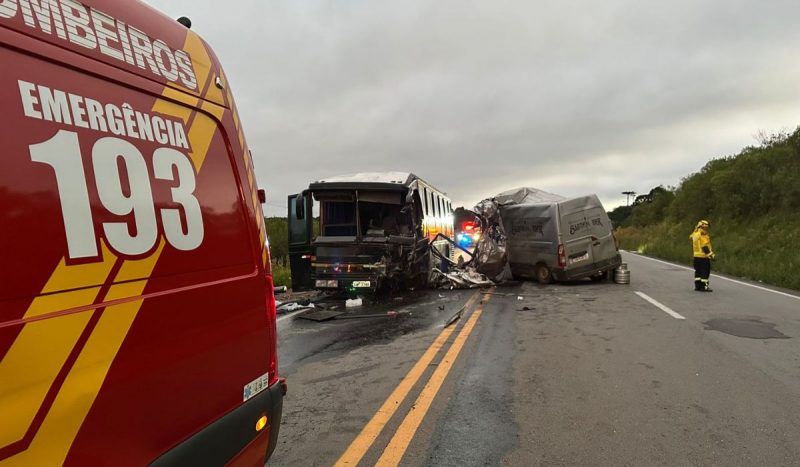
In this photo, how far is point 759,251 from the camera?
22109 millimetres

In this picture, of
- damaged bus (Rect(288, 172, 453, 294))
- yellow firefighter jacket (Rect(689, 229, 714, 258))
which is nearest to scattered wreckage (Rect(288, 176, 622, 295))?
damaged bus (Rect(288, 172, 453, 294))

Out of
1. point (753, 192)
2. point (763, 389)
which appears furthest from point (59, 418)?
point (753, 192)

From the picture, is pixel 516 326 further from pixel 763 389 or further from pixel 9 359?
pixel 9 359

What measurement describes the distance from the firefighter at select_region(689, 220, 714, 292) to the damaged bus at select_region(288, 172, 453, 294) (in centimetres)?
639

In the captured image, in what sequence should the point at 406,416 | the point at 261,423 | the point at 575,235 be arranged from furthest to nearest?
the point at 575,235 < the point at 406,416 < the point at 261,423

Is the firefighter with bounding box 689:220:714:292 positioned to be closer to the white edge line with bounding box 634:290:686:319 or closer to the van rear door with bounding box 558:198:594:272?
the white edge line with bounding box 634:290:686:319

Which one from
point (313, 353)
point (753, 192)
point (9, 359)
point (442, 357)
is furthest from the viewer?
point (753, 192)

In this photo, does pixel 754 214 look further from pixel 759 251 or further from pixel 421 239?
pixel 421 239

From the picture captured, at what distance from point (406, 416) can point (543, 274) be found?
10.4 meters

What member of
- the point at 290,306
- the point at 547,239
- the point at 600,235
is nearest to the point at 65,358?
the point at 290,306

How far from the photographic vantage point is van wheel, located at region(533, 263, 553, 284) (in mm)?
13539

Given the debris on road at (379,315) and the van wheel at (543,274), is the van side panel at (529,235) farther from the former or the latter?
the debris on road at (379,315)

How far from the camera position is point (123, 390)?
5.41 feet

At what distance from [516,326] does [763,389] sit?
354cm
